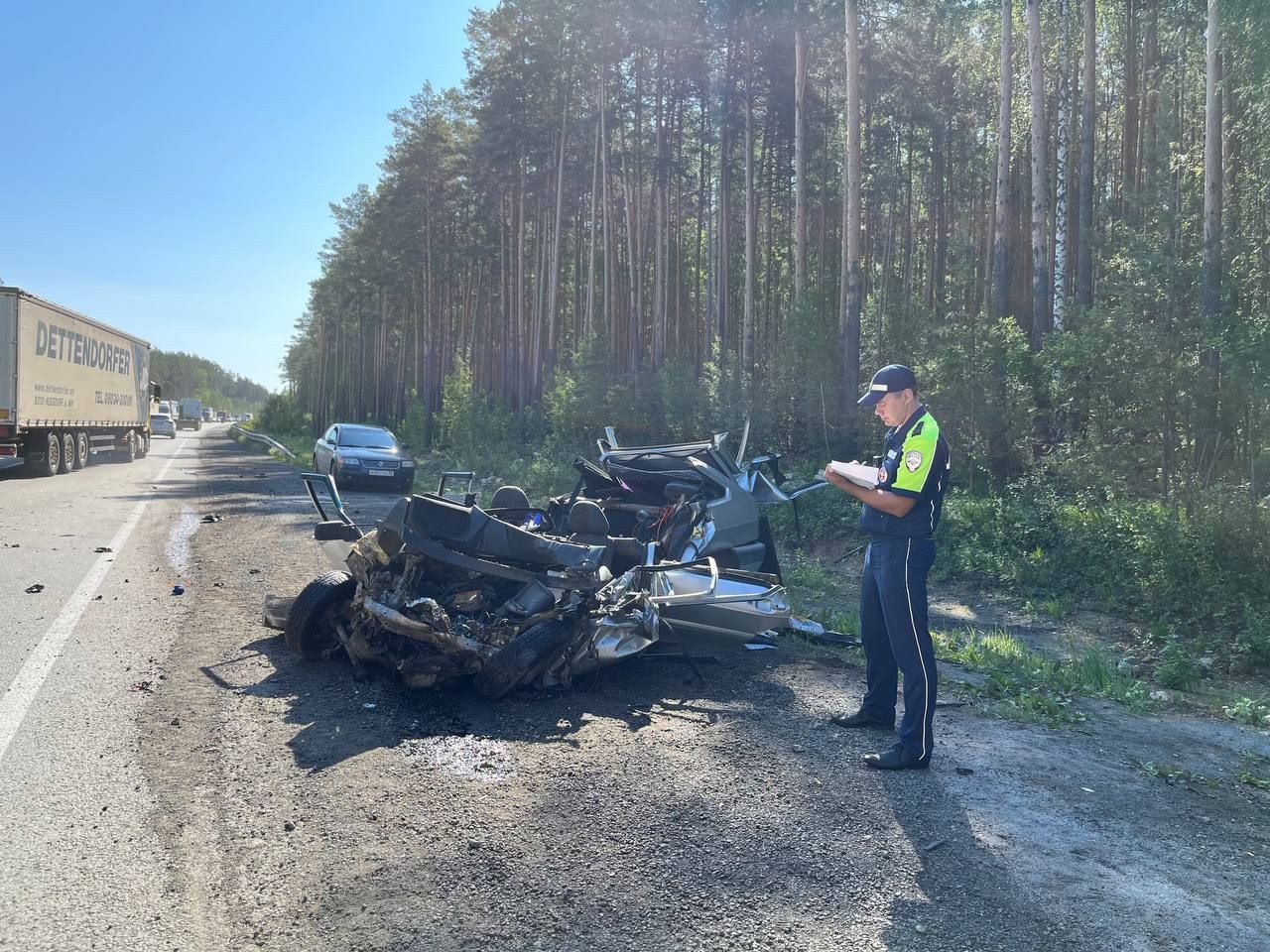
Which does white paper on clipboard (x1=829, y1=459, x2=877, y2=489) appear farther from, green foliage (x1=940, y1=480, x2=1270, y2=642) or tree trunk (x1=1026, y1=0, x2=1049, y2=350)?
tree trunk (x1=1026, y1=0, x2=1049, y2=350)

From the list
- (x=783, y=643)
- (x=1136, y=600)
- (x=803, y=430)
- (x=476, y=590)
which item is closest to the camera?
(x=476, y=590)

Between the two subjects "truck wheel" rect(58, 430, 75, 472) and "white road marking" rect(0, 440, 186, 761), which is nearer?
"white road marking" rect(0, 440, 186, 761)

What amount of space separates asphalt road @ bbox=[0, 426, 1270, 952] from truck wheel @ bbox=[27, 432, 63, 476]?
717 inches

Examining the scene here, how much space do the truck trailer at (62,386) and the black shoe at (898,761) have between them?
2050 centimetres

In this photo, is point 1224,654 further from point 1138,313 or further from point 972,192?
point 972,192

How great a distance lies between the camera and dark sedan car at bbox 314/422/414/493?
20.6 m

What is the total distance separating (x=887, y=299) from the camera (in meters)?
32.5

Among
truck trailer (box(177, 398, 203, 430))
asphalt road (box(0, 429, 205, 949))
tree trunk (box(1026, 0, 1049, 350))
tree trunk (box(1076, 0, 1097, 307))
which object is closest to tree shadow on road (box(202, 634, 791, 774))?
asphalt road (box(0, 429, 205, 949))

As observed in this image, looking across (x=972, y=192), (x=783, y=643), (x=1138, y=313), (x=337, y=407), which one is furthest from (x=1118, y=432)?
(x=337, y=407)

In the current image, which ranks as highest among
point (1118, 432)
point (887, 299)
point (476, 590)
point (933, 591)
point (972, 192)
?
point (972, 192)

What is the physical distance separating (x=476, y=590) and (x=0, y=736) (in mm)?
2566

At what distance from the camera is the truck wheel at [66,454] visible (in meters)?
22.5

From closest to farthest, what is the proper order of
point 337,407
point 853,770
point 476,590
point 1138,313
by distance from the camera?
1. point 853,770
2. point 476,590
3. point 1138,313
4. point 337,407

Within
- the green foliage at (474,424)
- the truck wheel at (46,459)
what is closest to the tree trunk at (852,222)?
the green foliage at (474,424)
